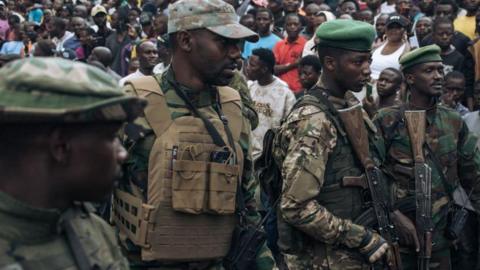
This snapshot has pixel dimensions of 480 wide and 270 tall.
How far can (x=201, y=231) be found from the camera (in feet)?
11.5

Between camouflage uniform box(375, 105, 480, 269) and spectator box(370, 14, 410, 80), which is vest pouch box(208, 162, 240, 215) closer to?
camouflage uniform box(375, 105, 480, 269)

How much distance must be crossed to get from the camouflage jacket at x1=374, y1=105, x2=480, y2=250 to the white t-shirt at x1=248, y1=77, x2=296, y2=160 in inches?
106

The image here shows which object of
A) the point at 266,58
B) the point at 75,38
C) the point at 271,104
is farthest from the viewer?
the point at 75,38

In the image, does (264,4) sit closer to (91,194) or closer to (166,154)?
(166,154)

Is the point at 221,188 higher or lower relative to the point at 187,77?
lower

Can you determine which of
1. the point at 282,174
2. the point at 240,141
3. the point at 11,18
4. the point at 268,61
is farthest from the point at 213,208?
the point at 11,18

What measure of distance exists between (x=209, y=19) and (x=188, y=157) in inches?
23.6

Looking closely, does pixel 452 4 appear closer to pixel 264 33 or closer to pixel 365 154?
pixel 264 33

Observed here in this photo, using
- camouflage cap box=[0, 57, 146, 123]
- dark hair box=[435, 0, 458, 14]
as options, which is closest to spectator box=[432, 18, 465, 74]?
dark hair box=[435, 0, 458, 14]

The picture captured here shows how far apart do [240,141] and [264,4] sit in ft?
31.3

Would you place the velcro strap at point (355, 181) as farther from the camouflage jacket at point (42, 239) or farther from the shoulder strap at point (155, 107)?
the camouflage jacket at point (42, 239)

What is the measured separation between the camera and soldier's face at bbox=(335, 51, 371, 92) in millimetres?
4188

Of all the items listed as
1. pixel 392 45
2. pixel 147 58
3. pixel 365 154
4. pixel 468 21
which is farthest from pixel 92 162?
pixel 468 21

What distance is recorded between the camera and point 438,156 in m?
5.02
